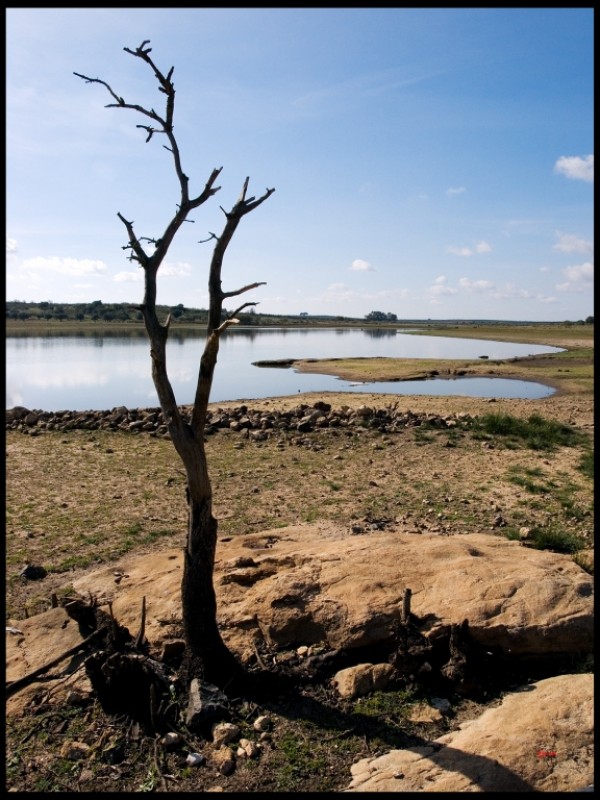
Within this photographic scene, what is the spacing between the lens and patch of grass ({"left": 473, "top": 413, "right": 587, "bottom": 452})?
1559 centimetres

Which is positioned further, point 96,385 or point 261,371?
point 261,371

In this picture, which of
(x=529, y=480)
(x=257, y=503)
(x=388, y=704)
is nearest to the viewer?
(x=388, y=704)

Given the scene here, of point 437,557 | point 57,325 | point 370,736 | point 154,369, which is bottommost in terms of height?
point 370,736

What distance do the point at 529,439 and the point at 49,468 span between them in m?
11.7

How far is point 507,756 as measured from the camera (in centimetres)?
419

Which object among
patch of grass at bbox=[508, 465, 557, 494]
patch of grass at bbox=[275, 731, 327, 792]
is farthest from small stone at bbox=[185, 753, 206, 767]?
patch of grass at bbox=[508, 465, 557, 494]

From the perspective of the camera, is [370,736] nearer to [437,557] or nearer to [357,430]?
[437,557]

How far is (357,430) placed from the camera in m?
17.1

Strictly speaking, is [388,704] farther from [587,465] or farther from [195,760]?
[587,465]

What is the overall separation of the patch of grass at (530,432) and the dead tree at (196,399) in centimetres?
1161

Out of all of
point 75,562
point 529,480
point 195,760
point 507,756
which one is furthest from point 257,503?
point 507,756

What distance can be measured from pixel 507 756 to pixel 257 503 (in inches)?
Result: 303

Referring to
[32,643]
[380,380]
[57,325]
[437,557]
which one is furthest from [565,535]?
[57,325]

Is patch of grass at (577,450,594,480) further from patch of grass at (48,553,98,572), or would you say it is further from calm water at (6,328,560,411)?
calm water at (6,328,560,411)
